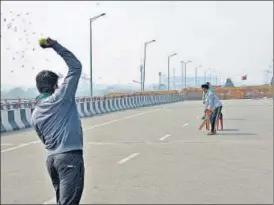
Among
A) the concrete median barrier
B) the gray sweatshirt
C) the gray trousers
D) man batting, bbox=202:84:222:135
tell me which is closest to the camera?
the gray sweatshirt

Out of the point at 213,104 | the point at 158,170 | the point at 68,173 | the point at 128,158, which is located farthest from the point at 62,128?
the point at 213,104

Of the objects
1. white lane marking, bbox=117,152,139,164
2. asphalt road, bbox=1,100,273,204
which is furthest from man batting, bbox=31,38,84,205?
white lane marking, bbox=117,152,139,164

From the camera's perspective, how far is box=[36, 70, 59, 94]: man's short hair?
3895 millimetres

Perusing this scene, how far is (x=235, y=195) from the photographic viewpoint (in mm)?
7895

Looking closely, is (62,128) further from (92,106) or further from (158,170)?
(92,106)

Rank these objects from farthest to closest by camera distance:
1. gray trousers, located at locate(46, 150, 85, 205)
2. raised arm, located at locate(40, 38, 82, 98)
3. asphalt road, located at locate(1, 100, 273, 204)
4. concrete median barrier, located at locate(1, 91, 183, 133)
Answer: concrete median barrier, located at locate(1, 91, 183, 133) < asphalt road, located at locate(1, 100, 273, 204) < gray trousers, located at locate(46, 150, 85, 205) < raised arm, located at locate(40, 38, 82, 98)

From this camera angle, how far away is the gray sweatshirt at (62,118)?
3809mm

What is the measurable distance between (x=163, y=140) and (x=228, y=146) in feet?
8.25

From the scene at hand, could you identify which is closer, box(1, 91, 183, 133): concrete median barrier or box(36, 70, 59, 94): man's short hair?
box(36, 70, 59, 94): man's short hair

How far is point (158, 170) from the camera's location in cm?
1028

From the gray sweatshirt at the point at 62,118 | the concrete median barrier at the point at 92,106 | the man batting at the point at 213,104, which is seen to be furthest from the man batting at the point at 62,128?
the man batting at the point at 213,104

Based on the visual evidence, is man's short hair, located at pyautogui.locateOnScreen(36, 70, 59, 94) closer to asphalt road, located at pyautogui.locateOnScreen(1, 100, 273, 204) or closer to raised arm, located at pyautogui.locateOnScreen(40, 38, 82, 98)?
raised arm, located at pyautogui.locateOnScreen(40, 38, 82, 98)

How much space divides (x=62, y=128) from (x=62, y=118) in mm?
69

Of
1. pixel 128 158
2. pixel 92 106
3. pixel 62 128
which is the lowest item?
pixel 128 158
